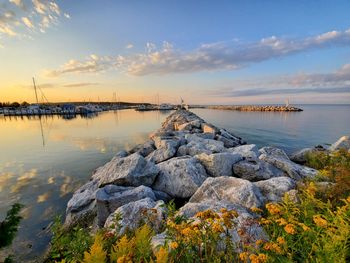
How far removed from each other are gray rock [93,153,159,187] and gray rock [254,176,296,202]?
4273 mm

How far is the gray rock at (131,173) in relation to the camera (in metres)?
8.70

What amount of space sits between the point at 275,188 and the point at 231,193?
1.56 m

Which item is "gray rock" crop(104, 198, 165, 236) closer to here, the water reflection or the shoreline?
the shoreline

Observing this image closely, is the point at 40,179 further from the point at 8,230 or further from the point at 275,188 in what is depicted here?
the point at 275,188

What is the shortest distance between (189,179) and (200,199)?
1865 mm

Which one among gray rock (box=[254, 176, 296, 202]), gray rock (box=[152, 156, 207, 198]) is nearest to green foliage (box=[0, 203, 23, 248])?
gray rock (box=[254, 176, 296, 202])

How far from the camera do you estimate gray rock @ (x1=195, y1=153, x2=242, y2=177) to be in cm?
969

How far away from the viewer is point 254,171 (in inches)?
382

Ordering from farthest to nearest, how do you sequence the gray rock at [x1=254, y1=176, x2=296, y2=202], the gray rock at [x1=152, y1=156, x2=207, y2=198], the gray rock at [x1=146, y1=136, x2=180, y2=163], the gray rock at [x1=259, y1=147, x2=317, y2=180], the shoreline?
the gray rock at [x1=146, y1=136, x2=180, y2=163]
the gray rock at [x1=259, y1=147, x2=317, y2=180]
the gray rock at [x1=152, y1=156, x2=207, y2=198]
the gray rock at [x1=254, y1=176, x2=296, y2=202]
the shoreline

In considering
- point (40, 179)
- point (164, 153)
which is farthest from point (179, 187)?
point (40, 179)

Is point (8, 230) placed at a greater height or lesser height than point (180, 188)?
greater

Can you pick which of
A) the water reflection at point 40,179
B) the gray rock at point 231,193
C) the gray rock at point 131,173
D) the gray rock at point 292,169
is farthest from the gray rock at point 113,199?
the gray rock at point 292,169

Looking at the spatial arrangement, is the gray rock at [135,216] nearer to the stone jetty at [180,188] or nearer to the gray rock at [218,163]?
the stone jetty at [180,188]

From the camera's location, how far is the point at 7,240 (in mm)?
2578
